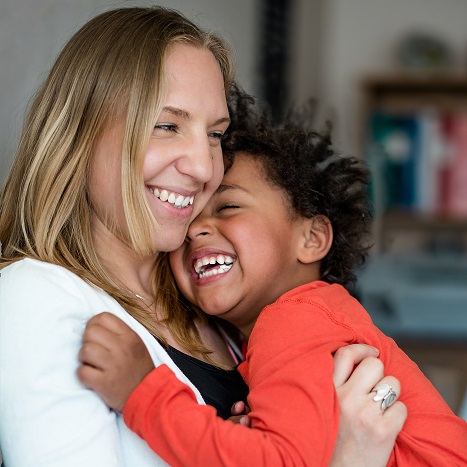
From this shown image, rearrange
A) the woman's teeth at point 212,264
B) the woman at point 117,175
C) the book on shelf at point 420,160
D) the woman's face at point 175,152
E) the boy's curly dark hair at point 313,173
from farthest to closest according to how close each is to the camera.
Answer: the book on shelf at point 420,160, the boy's curly dark hair at point 313,173, the woman's teeth at point 212,264, the woman's face at point 175,152, the woman at point 117,175

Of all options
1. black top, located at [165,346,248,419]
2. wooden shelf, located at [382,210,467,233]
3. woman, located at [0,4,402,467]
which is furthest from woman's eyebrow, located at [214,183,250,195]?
wooden shelf, located at [382,210,467,233]

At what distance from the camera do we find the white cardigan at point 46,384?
1.08 m

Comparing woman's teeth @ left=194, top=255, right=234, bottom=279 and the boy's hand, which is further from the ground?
woman's teeth @ left=194, top=255, right=234, bottom=279

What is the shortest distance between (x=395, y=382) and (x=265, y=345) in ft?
0.74

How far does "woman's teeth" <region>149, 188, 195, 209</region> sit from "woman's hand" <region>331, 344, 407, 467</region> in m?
0.37

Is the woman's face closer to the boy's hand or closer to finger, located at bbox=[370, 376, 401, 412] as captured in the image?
the boy's hand

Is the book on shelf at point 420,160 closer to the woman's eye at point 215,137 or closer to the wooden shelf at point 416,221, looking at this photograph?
the wooden shelf at point 416,221

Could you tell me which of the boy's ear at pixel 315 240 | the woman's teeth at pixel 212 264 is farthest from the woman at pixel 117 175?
the boy's ear at pixel 315 240

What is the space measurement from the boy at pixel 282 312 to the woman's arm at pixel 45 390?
5cm

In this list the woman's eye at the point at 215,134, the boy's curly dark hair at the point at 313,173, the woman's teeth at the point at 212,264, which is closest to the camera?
the woman's eye at the point at 215,134

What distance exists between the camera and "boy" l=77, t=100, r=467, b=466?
1.13m

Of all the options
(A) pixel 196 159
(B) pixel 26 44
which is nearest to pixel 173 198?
(A) pixel 196 159

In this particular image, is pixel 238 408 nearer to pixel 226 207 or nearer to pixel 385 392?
pixel 385 392

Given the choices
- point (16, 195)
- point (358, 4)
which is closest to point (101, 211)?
point (16, 195)
